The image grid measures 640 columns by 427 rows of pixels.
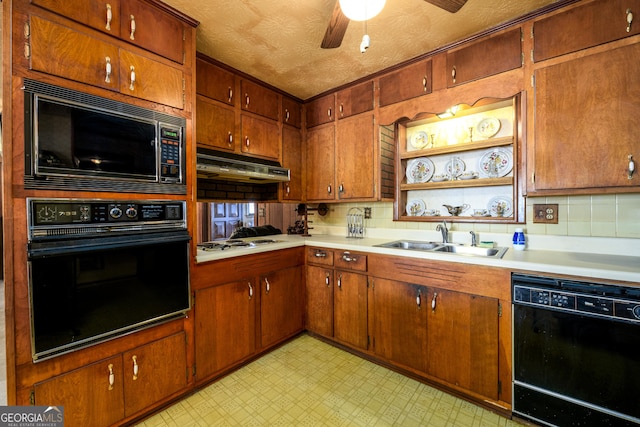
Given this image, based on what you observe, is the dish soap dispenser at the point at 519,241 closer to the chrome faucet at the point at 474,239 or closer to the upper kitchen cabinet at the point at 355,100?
the chrome faucet at the point at 474,239

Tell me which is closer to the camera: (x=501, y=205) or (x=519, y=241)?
(x=519, y=241)

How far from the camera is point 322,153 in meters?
3.02

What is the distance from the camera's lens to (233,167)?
7.41 feet

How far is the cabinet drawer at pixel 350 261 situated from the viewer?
2.32m

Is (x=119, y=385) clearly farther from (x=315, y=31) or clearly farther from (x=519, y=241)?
(x=519, y=241)

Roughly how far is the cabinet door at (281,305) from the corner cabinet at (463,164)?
1237mm

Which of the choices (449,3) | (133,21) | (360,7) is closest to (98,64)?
(133,21)

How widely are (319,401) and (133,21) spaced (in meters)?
2.67

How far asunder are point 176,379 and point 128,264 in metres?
0.85

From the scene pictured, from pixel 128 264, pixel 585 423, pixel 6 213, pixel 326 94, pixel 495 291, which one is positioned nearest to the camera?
pixel 6 213

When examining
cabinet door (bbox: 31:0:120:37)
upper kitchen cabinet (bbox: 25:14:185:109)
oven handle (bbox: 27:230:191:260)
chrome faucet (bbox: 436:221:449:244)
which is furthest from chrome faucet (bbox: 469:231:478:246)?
cabinet door (bbox: 31:0:120:37)

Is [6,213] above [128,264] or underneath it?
above

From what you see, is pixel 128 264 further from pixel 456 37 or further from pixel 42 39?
pixel 456 37

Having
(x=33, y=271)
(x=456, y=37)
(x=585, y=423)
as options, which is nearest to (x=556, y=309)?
(x=585, y=423)
